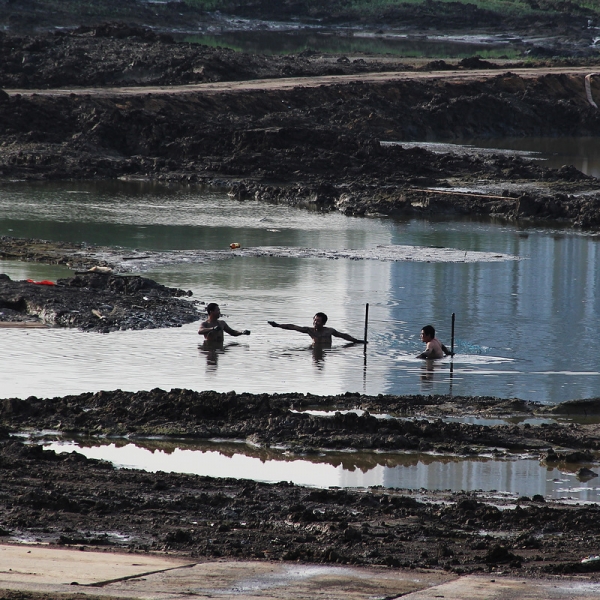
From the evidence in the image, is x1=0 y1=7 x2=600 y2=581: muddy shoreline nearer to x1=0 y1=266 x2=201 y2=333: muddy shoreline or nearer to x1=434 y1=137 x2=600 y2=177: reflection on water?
x1=0 y1=266 x2=201 y2=333: muddy shoreline

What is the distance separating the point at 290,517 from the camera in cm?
966

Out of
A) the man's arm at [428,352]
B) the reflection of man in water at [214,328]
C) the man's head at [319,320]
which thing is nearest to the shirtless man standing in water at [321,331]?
the man's head at [319,320]

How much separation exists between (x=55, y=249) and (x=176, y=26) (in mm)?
47464

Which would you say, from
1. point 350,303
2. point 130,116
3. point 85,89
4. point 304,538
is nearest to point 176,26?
point 85,89

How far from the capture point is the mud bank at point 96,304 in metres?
18.8

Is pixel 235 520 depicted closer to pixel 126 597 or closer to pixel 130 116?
pixel 126 597

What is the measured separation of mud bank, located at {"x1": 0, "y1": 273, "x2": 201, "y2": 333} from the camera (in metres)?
18.8

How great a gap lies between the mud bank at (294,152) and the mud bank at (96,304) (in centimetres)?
1260

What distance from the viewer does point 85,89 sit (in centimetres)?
4488

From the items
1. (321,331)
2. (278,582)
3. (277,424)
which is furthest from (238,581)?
(321,331)

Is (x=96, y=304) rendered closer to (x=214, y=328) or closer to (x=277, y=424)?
(x=214, y=328)

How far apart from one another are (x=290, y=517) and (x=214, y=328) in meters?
8.31

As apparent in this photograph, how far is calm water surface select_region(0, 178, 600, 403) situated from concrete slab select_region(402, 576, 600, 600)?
25.1 feet

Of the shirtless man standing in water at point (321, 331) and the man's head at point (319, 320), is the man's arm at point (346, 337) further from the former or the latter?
the man's head at point (319, 320)
